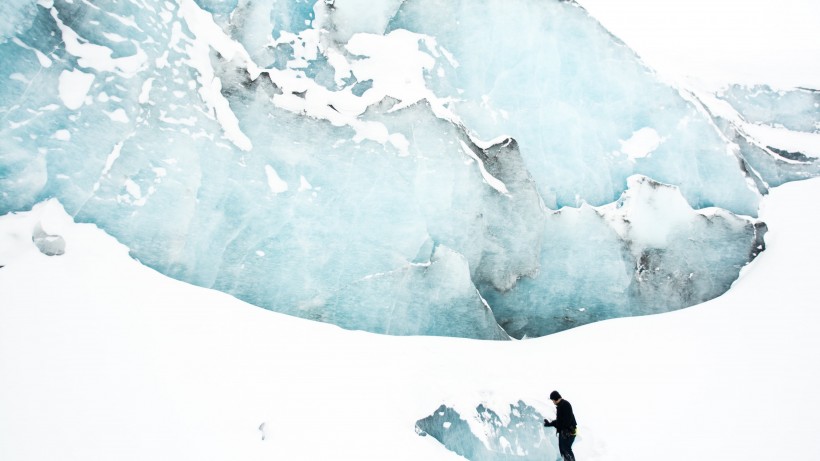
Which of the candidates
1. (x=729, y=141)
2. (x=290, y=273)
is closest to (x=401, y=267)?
(x=290, y=273)

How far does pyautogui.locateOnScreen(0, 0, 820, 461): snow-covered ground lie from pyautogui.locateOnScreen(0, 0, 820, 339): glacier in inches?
17.4

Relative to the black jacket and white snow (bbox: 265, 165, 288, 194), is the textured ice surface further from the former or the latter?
white snow (bbox: 265, 165, 288, 194)

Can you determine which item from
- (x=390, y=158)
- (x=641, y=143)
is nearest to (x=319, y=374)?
(x=390, y=158)

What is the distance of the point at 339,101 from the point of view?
20.3 feet

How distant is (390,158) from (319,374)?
9.34ft

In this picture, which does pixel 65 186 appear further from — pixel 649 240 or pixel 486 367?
pixel 649 240

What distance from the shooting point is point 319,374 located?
460cm

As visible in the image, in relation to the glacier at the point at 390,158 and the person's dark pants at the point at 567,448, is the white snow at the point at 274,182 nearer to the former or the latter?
the glacier at the point at 390,158

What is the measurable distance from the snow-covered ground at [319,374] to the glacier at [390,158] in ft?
1.45

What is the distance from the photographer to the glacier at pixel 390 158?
5105 millimetres

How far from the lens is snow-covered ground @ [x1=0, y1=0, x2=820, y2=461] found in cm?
367

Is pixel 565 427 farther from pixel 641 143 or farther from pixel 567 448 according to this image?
pixel 641 143

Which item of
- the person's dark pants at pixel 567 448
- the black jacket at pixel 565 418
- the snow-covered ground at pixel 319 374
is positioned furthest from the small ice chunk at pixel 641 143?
the person's dark pants at pixel 567 448

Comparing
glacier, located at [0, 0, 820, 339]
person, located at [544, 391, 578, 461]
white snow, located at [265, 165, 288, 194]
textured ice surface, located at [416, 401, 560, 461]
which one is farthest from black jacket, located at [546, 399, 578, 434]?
white snow, located at [265, 165, 288, 194]
